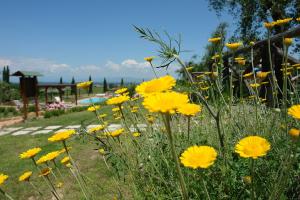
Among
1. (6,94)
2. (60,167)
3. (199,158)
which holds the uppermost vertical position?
(199,158)

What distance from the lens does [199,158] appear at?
0.82 meters

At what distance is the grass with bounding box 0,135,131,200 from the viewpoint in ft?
9.52

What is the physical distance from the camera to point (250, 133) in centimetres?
161

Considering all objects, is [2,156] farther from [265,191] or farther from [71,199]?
[265,191]

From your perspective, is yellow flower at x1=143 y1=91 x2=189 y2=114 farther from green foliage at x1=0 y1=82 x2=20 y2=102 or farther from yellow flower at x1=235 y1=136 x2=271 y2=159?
green foliage at x1=0 y1=82 x2=20 y2=102

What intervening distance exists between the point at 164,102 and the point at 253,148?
31cm

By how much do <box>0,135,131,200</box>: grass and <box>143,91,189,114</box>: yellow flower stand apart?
1.41m

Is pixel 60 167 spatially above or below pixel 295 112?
below

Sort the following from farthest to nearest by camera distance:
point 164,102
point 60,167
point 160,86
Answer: point 60,167 < point 160,86 < point 164,102

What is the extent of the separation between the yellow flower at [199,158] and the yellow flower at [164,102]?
156 mm

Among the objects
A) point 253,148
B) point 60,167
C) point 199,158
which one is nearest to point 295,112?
point 253,148

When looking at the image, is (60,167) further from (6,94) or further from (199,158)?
(6,94)

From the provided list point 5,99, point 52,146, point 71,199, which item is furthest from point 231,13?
point 5,99

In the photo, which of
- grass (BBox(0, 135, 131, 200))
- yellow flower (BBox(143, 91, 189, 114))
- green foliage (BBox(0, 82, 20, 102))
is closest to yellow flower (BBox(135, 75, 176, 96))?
yellow flower (BBox(143, 91, 189, 114))
